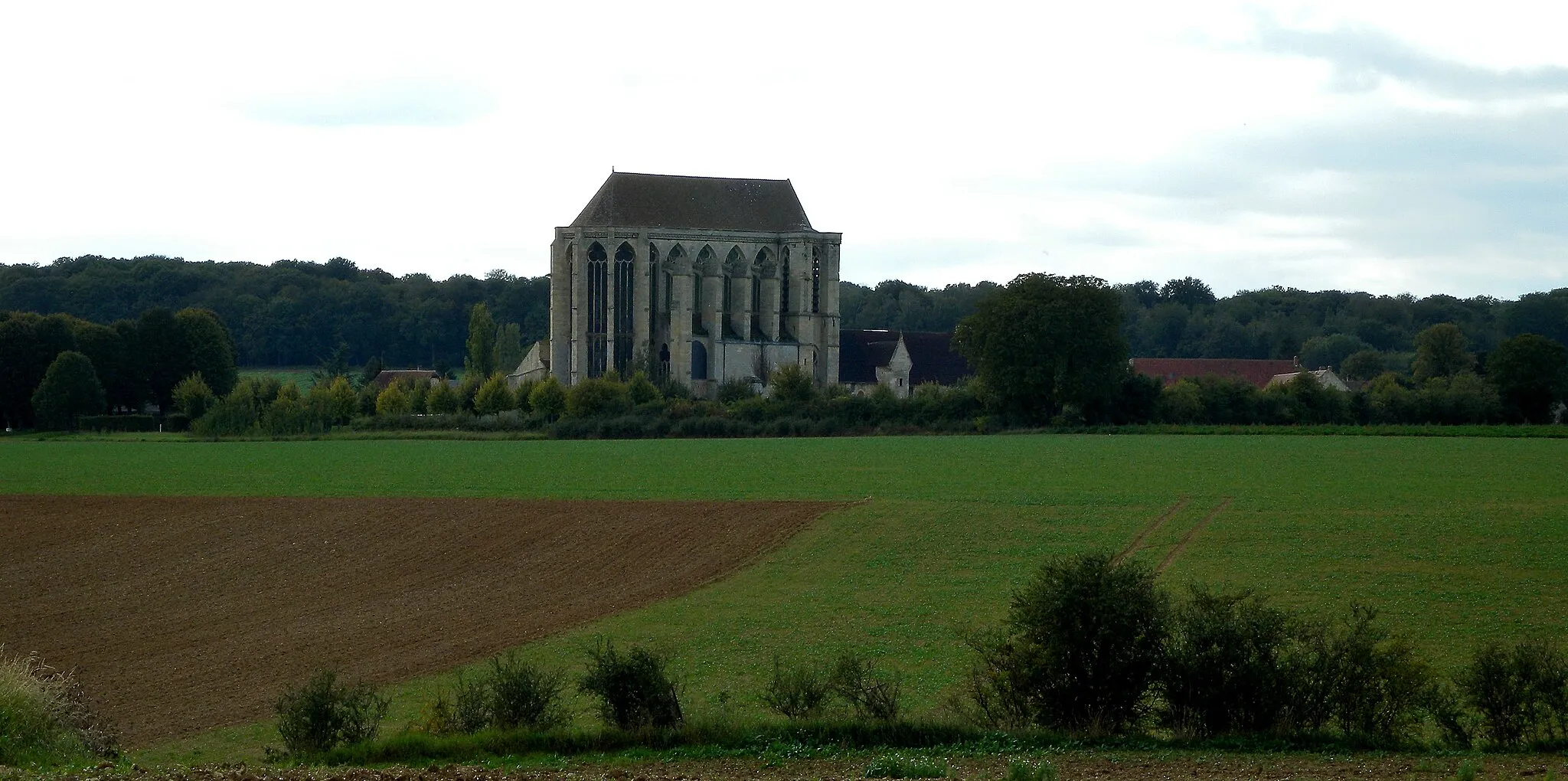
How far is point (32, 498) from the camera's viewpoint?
36250 millimetres

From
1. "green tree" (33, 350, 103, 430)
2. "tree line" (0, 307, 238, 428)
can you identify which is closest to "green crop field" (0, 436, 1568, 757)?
"green tree" (33, 350, 103, 430)

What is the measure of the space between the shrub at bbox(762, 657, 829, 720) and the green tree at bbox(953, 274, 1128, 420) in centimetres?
4929

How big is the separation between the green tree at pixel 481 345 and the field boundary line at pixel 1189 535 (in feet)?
224

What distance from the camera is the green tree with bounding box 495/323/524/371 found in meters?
111

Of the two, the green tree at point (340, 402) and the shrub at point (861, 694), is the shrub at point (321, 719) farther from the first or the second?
the green tree at point (340, 402)

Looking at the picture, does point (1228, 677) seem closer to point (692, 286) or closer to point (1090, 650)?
point (1090, 650)

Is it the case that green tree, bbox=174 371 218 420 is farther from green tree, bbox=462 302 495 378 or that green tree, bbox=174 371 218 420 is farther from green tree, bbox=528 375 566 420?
green tree, bbox=462 302 495 378

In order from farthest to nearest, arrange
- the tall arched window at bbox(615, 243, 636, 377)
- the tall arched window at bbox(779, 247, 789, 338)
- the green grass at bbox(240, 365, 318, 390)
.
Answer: the green grass at bbox(240, 365, 318, 390)
the tall arched window at bbox(779, 247, 789, 338)
the tall arched window at bbox(615, 243, 636, 377)

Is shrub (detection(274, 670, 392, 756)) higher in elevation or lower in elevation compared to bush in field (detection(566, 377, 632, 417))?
lower

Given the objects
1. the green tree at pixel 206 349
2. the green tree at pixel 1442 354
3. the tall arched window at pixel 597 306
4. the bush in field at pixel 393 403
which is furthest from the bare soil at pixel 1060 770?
the green tree at pixel 1442 354

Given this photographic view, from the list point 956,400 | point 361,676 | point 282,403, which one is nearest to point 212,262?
point 282,403

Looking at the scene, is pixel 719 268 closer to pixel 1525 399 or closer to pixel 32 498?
pixel 1525 399

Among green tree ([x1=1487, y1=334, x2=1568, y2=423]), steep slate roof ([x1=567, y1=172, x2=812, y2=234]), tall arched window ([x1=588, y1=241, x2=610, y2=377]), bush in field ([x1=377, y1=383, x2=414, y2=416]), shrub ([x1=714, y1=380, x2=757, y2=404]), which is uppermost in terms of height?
steep slate roof ([x1=567, y1=172, x2=812, y2=234])

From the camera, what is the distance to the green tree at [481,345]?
318 feet
